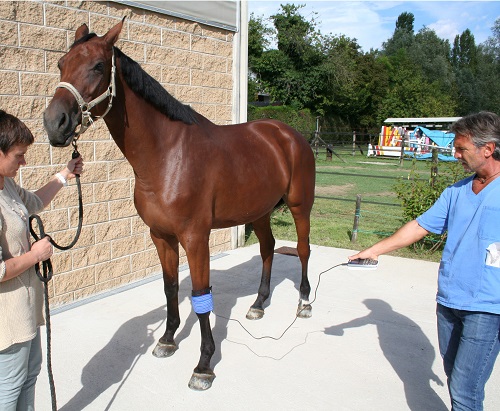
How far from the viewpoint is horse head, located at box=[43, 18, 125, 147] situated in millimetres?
1945

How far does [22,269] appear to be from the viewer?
64.3 inches

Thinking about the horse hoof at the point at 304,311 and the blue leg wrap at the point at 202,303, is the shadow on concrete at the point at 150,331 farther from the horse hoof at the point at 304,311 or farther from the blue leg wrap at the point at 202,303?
the blue leg wrap at the point at 202,303

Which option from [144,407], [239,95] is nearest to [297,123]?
[239,95]

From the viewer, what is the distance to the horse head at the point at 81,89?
1945mm

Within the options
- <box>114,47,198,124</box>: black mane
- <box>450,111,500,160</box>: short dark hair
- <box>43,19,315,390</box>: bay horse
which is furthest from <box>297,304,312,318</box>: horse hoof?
<box>450,111,500,160</box>: short dark hair

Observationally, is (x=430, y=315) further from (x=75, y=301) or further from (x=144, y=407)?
(x=75, y=301)

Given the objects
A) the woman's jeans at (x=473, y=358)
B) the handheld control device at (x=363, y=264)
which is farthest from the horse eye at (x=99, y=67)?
the woman's jeans at (x=473, y=358)

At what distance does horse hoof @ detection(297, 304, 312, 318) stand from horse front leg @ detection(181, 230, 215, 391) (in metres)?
1.12

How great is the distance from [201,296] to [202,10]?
355cm

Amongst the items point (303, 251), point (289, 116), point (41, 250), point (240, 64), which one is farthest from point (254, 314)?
point (289, 116)

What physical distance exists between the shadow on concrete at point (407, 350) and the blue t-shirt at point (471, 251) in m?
0.94

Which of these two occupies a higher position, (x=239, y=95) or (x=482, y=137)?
(x=239, y=95)

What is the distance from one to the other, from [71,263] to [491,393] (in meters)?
3.42

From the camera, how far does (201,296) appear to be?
268 cm
